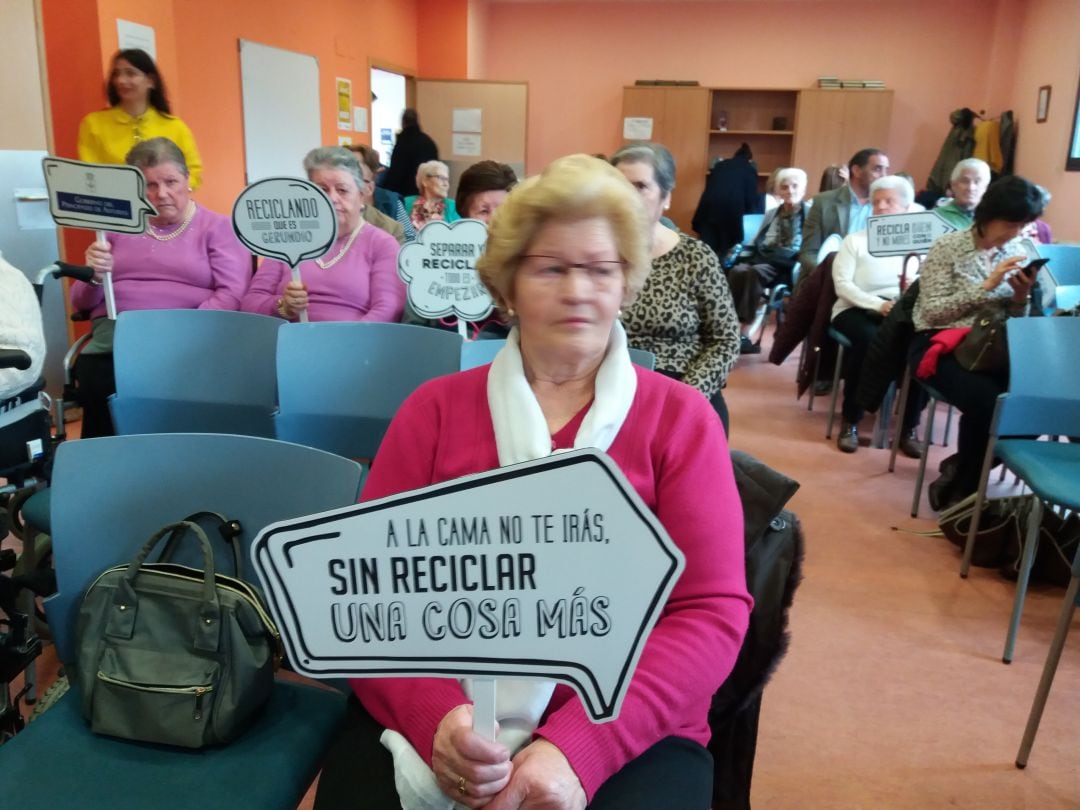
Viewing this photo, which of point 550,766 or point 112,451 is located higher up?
point 112,451

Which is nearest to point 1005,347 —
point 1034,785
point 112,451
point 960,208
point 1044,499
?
point 1044,499

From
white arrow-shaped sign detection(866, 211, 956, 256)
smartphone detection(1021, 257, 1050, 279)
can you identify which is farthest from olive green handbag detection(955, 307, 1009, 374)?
white arrow-shaped sign detection(866, 211, 956, 256)

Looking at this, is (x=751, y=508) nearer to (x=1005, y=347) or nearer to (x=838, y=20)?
(x=1005, y=347)

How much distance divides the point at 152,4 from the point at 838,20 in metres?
6.73

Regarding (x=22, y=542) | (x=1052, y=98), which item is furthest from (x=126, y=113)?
(x=1052, y=98)

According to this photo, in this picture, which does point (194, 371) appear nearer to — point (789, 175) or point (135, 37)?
point (135, 37)

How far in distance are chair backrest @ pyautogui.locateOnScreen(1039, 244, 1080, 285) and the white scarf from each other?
3.37 meters

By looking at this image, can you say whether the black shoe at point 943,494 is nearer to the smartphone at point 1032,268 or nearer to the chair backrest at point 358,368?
the smartphone at point 1032,268

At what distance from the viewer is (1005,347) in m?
2.80

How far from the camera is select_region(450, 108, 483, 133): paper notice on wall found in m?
8.02

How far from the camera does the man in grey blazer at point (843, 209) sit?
4.90m

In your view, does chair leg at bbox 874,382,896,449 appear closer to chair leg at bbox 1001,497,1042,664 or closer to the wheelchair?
chair leg at bbox 1001,497,1042,664

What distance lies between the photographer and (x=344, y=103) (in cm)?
680

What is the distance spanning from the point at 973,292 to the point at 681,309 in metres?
1.48
